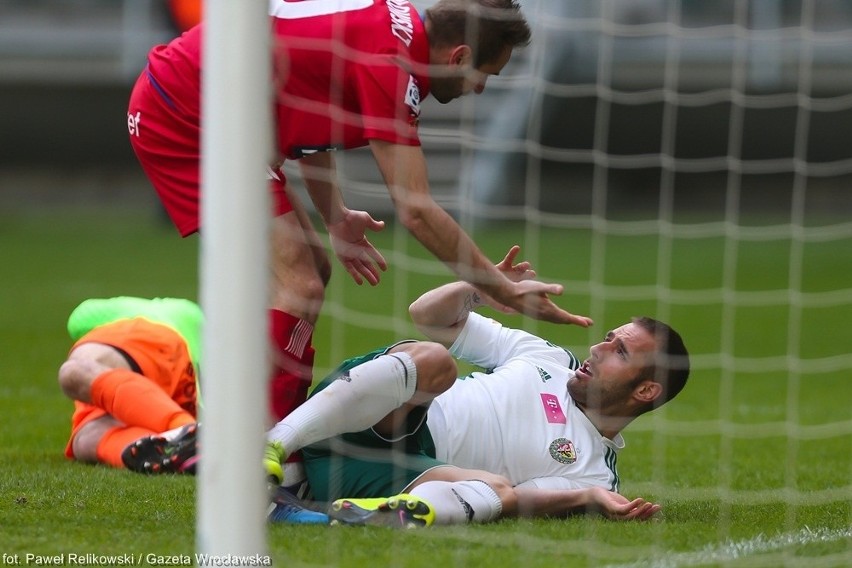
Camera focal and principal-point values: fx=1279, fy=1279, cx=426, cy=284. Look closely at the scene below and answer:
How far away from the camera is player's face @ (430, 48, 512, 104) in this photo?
13.1ft

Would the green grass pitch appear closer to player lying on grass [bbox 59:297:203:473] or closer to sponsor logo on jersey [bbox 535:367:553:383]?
player lying on grass [bbox 59:297:203:473]

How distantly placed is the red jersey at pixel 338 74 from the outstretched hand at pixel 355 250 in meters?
0.31

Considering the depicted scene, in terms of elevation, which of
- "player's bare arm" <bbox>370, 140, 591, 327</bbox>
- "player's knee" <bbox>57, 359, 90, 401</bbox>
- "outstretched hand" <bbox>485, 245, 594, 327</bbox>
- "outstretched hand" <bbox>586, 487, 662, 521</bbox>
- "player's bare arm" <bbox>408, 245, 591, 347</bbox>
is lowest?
"outstretched hand" <bbox>586, 487, 662, 521</bbox>

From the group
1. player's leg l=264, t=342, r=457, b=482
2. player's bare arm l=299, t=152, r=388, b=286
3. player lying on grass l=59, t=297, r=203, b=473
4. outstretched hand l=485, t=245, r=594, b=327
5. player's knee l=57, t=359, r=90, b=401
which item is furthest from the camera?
player's knee l=57, t=359, r=90, b=401

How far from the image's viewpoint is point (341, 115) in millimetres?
4020

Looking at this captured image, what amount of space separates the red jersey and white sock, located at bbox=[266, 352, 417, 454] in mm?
675

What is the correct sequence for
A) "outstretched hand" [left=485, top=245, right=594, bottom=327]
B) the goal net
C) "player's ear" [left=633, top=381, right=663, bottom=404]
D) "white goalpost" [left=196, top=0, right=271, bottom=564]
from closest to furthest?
A: "white goalpost" [left=196, top=0, right=271, bottom=564], "outstretched hand" [left=485, top=245, right=594, bottom=327], "player's ear" [left=633, top=381, right=663, bottom=404], the goal net

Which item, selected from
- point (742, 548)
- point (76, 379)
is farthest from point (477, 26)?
point (76, 379)

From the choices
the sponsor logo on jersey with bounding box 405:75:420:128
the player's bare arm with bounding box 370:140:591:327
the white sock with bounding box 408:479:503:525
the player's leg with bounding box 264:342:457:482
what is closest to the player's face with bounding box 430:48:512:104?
the sponsor logo on jersey with bounding box 405:75:420:128

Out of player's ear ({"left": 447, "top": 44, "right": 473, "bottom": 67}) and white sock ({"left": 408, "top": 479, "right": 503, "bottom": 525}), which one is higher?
player's ear ({"left": 447, "top": 44, "right": 473, "bottom": 67})

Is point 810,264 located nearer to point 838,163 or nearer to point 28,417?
point 838,163

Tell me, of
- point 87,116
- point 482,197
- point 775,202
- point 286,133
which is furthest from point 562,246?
point 286,133

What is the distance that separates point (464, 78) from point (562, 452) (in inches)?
47.6

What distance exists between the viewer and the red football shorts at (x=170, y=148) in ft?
13.9
